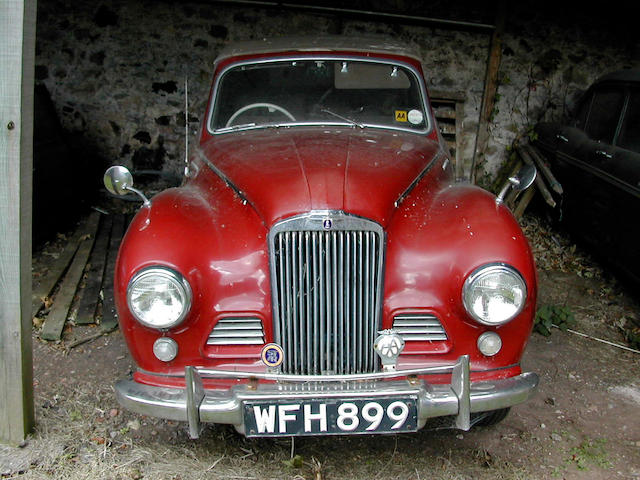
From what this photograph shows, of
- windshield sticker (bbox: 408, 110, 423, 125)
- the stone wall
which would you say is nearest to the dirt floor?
windshield sticker (bbox: 408, 110, 423, 125)

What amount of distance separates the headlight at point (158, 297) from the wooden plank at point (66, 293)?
6.11 feet

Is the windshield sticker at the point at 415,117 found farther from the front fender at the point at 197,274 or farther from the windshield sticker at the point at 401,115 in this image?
the front fender at the point at 197,274

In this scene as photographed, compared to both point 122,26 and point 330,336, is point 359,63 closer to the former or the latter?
point 330,336

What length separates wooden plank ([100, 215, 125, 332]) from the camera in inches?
157

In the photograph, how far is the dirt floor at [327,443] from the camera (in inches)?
103

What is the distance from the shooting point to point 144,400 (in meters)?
2.25

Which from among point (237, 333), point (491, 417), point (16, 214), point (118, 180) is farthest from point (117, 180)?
point (491, 417)

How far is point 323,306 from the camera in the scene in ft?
7.66

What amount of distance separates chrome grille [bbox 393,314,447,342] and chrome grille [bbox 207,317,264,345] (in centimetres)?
55

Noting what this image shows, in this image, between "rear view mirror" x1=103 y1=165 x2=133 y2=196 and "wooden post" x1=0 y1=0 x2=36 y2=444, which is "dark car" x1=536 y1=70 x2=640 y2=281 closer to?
"rear view mirror" x1=103 y1=165 x2=133 y2=196

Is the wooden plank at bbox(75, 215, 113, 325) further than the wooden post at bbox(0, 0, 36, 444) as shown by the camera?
Yes

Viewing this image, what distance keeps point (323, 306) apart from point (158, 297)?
64 cm

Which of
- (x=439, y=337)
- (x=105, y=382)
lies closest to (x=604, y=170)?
(x=439, y=337)

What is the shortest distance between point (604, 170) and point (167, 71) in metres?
4.49
